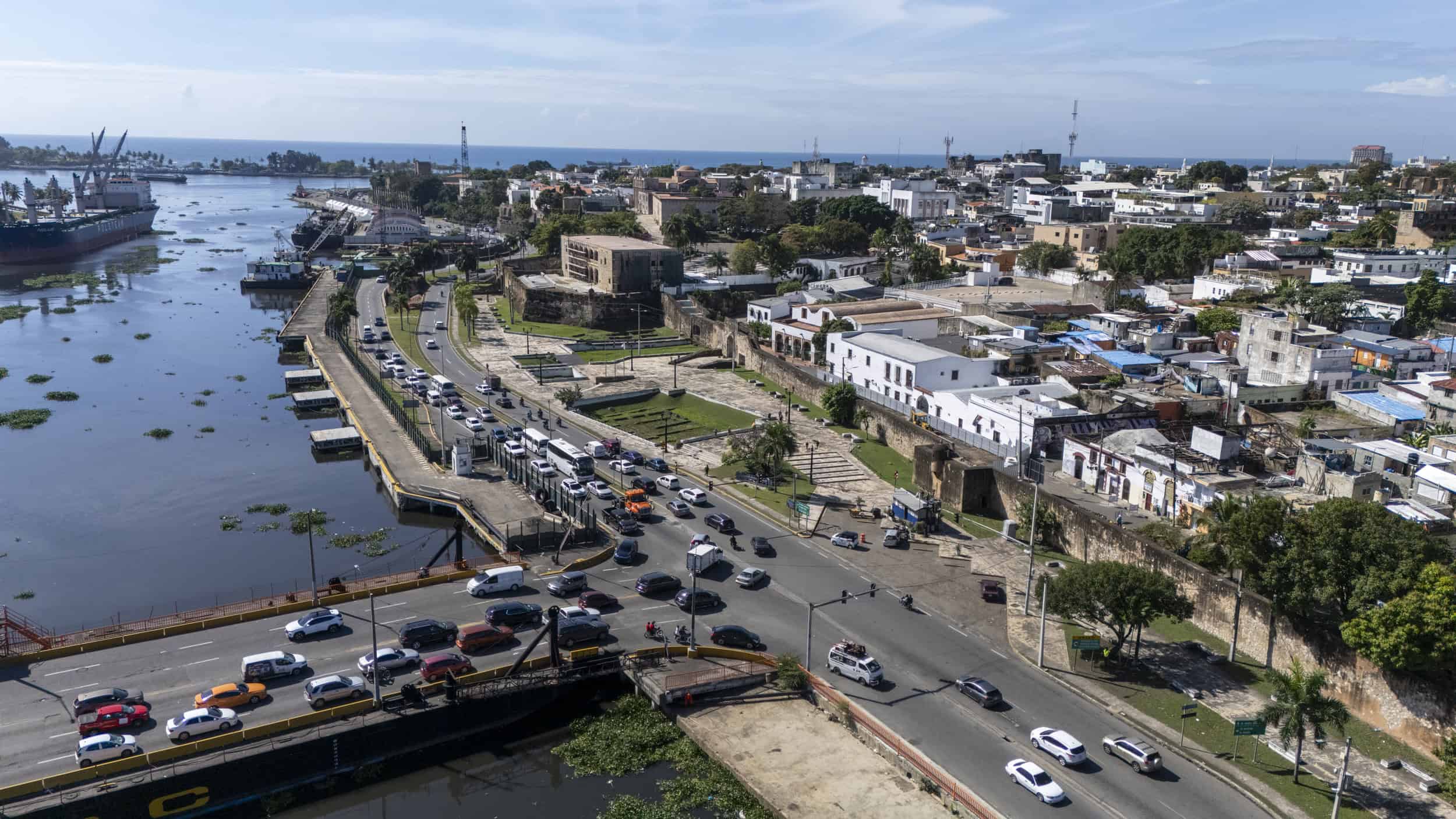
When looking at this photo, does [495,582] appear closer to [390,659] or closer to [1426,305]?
[390,659]

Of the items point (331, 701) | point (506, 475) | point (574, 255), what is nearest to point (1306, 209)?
point (574, 255)

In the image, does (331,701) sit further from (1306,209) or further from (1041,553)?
(1306,209)

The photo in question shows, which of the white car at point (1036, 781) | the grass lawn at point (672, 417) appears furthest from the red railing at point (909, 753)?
the grass lawn at point (672, 417)

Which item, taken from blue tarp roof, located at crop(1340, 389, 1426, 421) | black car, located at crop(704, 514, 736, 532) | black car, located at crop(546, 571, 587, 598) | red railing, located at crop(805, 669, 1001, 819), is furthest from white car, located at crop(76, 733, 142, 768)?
blue tarp roof, located at crop(1340, 389, 1426, 421)

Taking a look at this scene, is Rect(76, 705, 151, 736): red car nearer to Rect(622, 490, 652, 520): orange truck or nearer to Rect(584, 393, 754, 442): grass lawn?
Rect(622, 490, 652, 520): orange truck

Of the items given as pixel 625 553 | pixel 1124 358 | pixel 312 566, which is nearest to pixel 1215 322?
pixel 1124 358

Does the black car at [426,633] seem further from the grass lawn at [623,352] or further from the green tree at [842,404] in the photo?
the grass lawn at [623,352]
